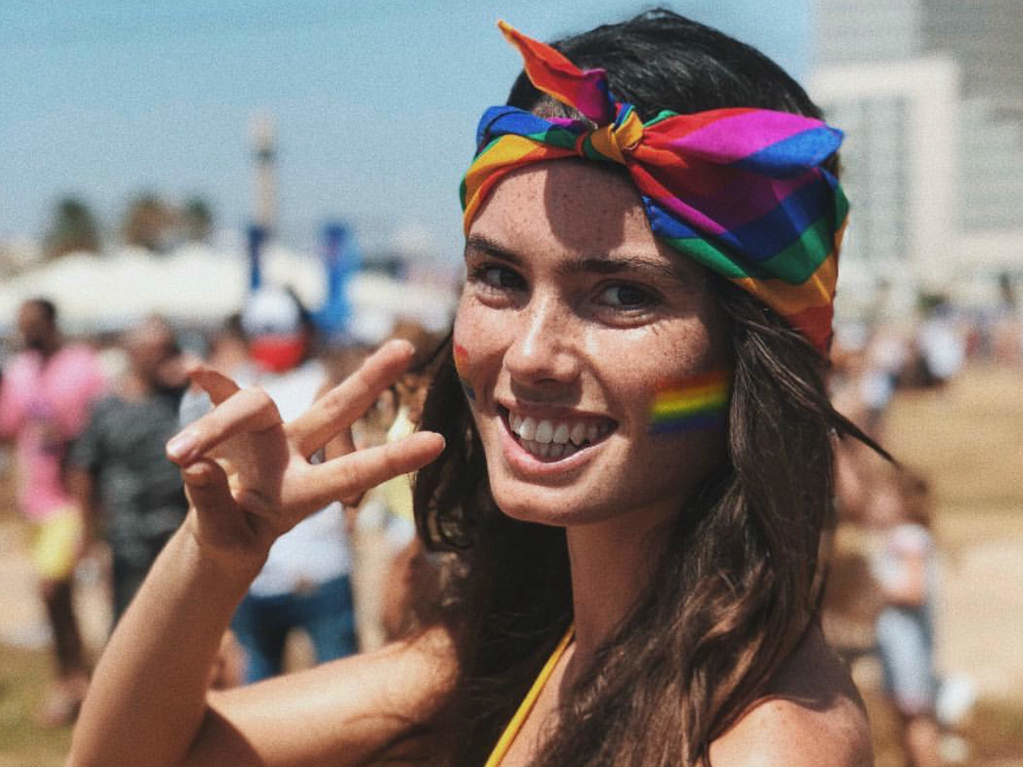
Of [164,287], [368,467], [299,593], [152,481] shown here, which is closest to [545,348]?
[368,467]

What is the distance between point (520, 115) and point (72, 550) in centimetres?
563

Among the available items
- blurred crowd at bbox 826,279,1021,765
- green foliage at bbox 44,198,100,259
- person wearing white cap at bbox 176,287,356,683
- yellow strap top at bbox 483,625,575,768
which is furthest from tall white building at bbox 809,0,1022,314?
yellow strap top at bbox 483,625,575,768

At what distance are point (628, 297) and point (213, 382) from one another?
2.02 ft

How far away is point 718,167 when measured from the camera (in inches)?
69.9

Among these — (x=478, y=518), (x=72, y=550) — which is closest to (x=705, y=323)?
(x=478, y=518)

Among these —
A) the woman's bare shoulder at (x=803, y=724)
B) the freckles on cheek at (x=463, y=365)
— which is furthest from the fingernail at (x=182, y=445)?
the woman's bare shoulder at (x=803, y=724)

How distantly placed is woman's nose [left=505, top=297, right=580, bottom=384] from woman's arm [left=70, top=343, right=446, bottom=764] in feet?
0.52

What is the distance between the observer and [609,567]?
6.46ft

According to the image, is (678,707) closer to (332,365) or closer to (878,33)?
(332,365)

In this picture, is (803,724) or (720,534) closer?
(803,724)

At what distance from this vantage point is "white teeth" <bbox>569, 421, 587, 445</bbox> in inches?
70.2

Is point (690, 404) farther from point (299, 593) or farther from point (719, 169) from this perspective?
point (299, 593)

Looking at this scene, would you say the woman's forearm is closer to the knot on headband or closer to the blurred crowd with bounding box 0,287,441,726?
the knot on headband

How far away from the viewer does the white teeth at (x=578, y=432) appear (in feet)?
5.85
